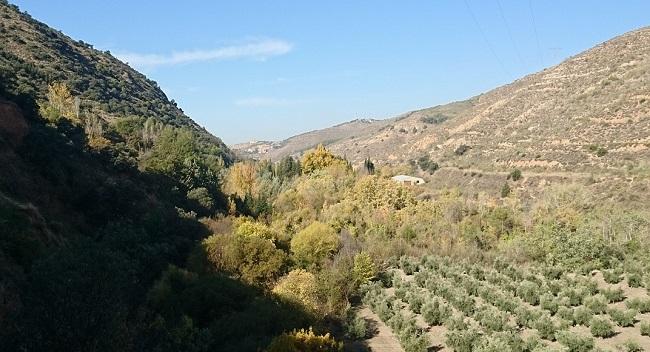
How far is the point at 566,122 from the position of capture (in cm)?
7619

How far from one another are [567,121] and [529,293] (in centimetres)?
5473

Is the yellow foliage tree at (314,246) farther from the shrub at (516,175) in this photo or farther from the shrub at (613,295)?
the shrub at (516,175)

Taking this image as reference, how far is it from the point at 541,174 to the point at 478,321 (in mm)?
45915

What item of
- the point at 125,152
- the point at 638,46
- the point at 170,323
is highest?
the point at 638,46

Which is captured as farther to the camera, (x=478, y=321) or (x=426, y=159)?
(x=426, y=159)

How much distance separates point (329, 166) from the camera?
248ft

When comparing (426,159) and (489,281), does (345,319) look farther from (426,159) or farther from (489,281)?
(426,159)

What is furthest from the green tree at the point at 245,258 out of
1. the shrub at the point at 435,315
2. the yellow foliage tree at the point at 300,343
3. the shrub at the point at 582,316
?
the shrub at the point at 582,316

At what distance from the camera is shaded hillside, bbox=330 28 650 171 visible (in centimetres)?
6450

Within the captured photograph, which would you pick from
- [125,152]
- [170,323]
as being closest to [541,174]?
[125,152]

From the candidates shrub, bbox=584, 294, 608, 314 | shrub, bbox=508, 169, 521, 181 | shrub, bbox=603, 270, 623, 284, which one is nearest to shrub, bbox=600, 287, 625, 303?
shrub, bbox=584, 294, 608, 314

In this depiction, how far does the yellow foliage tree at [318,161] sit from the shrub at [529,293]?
46.8 meters

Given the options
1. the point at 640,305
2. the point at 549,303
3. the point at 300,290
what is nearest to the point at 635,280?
the point at 640,305

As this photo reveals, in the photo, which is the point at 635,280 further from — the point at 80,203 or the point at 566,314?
the point at 80,203
